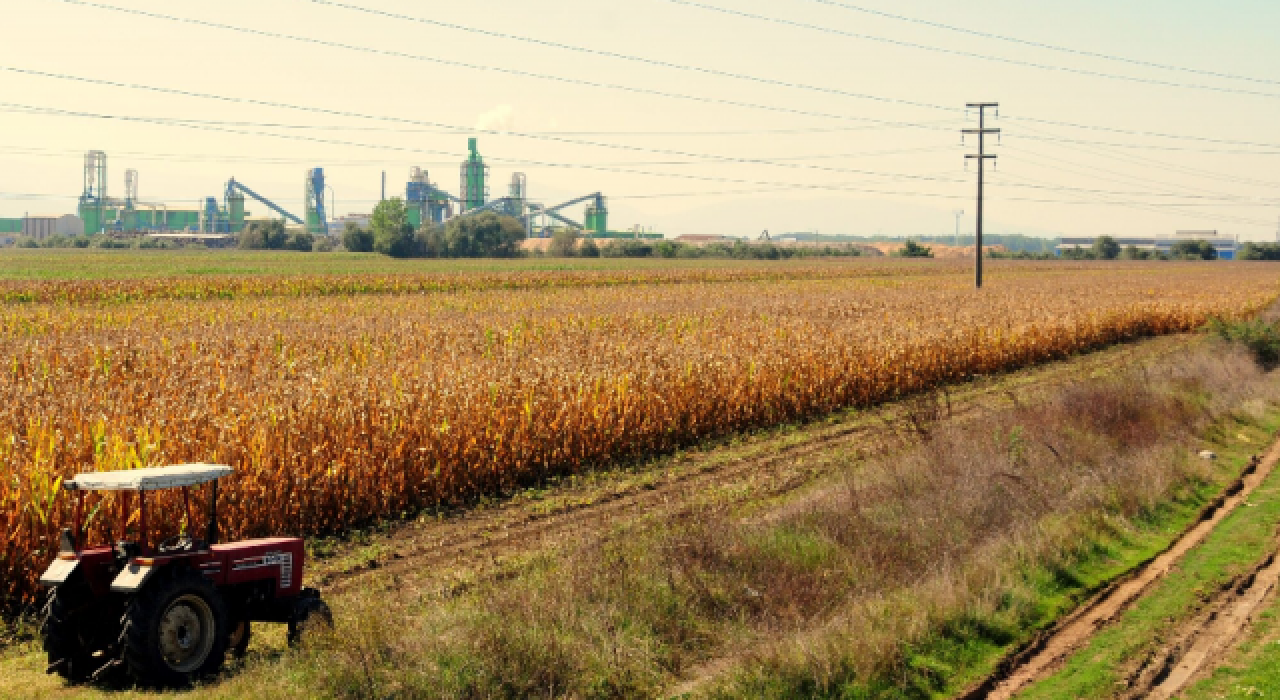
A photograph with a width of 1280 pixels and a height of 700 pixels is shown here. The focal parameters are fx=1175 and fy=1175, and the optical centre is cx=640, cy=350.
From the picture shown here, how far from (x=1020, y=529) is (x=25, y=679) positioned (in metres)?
10.4

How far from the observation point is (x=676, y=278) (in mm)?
79938

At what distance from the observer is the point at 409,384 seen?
1770cm

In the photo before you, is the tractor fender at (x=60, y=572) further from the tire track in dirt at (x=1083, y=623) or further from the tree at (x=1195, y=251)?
the tree at (x=1195, y=251)

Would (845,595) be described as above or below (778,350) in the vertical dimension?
below

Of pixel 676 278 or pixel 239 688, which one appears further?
pixel 676 278

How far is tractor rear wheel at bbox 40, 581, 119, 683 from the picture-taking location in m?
9.01

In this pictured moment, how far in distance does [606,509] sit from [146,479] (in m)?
8.02

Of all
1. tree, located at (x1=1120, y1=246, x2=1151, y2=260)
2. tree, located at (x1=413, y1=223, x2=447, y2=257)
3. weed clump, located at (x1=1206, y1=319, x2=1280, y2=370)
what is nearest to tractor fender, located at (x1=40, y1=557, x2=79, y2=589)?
weed clump, located at (x1=1206, y1=319, x2=1280, y2=370)

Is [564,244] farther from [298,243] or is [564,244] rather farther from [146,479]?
[146,479]

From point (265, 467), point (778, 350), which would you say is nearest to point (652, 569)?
point (265, 467)

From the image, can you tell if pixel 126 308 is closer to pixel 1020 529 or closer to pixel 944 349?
pixel 944 349

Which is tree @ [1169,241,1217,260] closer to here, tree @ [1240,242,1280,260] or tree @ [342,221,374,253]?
tree @ [1240,242,1280,260]

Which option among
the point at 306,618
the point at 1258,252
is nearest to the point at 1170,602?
the point at 306,618

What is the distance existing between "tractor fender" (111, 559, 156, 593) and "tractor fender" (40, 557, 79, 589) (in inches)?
12.9
